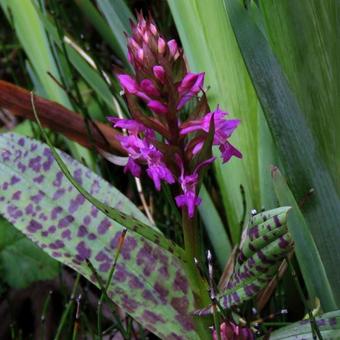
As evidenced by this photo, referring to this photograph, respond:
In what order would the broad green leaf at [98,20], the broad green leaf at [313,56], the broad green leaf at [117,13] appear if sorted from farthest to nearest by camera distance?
the broad green leaf at [98,20] → the broad green leaf at [117,13] → the broad green leaf at [313,56]

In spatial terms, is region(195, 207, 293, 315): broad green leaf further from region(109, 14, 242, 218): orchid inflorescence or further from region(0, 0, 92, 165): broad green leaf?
region(0, 0, 92, 165): broad green leaf

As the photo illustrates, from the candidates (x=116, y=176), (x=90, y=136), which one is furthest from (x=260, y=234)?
(x=116, y=176)

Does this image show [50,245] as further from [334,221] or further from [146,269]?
[334,221]

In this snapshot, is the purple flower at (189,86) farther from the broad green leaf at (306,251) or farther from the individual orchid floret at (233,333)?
the individual orchid floret at (233,333)

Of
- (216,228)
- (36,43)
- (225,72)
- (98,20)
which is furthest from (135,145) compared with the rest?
(98,20)

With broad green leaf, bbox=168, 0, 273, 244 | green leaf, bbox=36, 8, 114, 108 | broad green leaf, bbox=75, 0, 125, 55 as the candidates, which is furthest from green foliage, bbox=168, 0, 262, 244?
broad green leaf, bbox=75, 0, 125, 55

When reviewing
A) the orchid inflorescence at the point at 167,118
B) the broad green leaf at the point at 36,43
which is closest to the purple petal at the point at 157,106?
the orchid inflorescence at the point at 167,118
